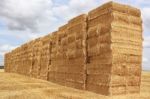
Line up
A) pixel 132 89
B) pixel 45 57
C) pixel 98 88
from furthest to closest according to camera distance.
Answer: pixel 45 57
pixel 132 89
pixel 98 88

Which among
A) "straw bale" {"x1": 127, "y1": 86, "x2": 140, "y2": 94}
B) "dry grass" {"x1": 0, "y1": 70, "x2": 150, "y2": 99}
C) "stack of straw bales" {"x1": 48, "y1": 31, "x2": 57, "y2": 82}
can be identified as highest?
"stack of straw bales" {"x1": 48, "y1": 31, "x2": 57, "y2": 82}

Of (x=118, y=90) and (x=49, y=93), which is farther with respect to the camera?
(x=49, y=93)

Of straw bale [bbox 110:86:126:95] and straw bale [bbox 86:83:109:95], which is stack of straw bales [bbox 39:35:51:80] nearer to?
straw bale [bbox 86:83:109:95]

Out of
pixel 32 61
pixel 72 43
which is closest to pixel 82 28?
pixel 72 43

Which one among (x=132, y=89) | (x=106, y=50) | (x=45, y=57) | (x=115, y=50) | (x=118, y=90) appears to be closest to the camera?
(x=115, y=50)

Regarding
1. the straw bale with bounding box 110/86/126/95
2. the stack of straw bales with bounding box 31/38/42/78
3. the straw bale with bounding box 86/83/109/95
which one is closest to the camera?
the straw bale with bounding box 110/86/126/95

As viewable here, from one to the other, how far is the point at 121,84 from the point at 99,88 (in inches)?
35.9

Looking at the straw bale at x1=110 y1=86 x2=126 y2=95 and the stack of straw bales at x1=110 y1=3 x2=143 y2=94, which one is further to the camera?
the stack of straw bales at x1=110 y1=3 x2=143 y2=94

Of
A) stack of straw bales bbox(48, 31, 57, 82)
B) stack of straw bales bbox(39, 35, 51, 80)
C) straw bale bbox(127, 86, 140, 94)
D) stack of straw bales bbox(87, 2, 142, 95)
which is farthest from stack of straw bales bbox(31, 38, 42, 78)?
straw bale bbox(127, 86, 140, 94)

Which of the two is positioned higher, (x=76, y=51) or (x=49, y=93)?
(x=76, y=51)

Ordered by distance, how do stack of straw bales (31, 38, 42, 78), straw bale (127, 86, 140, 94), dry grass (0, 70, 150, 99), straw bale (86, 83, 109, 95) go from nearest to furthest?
dry grass (0, 70, 150, 99)
straw bale (86, 83, 109, 95)
straw bale (127, 86, 140, 94)
stack of straw bales (31, 38, 42, 78)

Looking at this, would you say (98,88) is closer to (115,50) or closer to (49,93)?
(115,50)

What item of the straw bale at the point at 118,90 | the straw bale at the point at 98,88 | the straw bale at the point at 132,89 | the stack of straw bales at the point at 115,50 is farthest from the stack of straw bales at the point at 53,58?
the straw bale at the point at 118,90

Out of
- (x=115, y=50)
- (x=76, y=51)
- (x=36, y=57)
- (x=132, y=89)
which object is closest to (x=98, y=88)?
(x=132, y=89)
